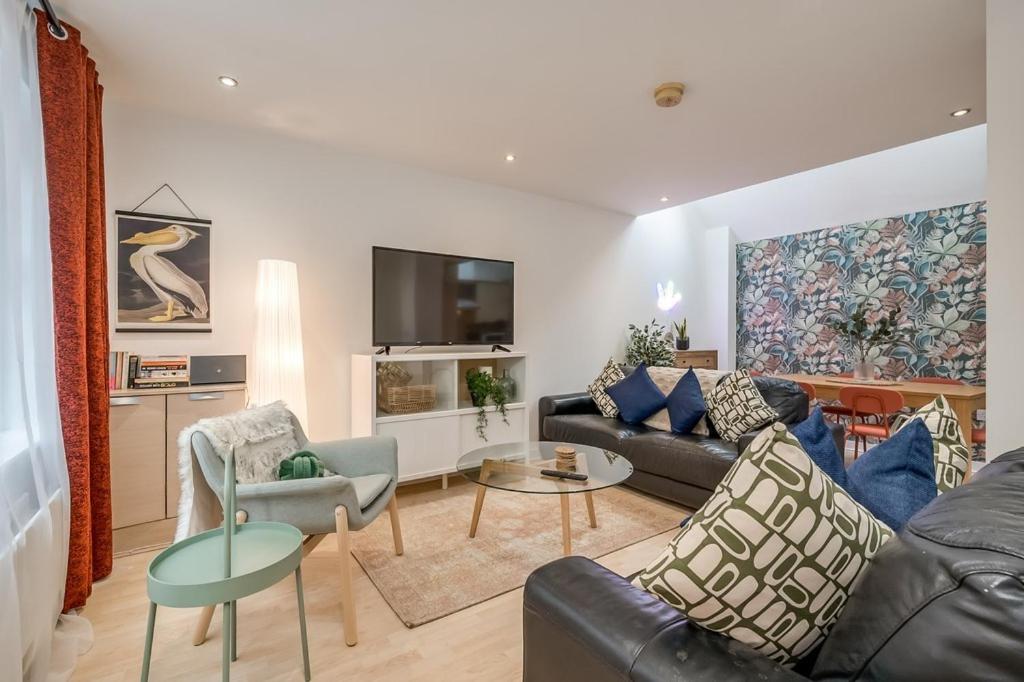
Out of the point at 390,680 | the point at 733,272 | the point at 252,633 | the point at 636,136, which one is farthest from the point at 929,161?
the point at 252,633

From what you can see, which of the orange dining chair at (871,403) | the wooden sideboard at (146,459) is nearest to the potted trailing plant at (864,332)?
the orange dining chair at (871,403)

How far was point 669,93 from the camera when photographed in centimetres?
246

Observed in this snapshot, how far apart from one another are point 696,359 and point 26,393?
5.56m

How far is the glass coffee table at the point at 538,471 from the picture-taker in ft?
7.45

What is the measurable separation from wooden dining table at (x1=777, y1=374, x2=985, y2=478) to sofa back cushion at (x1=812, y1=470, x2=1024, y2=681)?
2.64 m

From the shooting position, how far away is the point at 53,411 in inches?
66.6

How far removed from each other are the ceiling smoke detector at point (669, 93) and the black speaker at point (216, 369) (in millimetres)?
2901

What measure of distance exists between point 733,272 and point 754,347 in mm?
993

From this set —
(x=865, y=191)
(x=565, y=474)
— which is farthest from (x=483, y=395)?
(x=865, y=191)

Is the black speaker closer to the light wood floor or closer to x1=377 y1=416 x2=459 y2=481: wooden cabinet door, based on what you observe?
x1=377 y1=416 x2=459 y2=481: wooden cabinet door

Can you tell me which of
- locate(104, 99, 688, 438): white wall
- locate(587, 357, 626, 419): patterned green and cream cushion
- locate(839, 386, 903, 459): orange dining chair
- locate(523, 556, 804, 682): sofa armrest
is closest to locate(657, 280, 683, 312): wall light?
locate(104, 99, 688, 438): white wall

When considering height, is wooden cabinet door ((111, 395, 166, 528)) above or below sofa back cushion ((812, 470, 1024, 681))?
below

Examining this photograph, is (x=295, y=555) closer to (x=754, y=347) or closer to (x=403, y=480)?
(x=403, y=480)

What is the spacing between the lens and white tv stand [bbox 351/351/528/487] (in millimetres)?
3207
